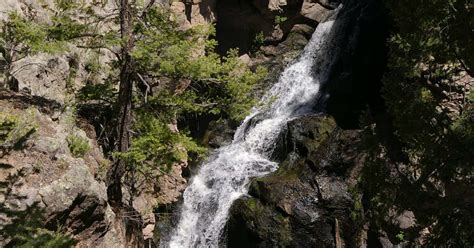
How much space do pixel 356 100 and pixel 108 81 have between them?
453 inches

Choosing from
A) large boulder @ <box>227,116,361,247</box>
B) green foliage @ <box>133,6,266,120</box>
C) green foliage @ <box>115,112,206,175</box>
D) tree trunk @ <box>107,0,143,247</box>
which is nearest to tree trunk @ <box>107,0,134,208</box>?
tree trunk @ <box>107,0,143,247</box>

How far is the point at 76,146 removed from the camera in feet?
29.3

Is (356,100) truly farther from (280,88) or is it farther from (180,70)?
(180,70)

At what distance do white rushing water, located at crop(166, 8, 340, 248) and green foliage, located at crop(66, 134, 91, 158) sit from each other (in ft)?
26.6

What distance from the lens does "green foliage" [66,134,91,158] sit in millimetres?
8930

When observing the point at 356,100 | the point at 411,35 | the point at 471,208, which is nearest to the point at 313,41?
the point at 356,100

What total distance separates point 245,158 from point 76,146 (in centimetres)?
1036

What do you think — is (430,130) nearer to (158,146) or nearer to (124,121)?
(158,146)

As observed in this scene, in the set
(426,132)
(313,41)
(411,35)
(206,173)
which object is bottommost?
(206,173)

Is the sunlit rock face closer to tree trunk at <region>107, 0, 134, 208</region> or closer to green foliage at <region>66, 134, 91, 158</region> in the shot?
tree trunk at <region>107, 0, 134, 208</region>

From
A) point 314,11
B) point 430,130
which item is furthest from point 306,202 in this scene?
point 314,11

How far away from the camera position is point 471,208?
7547 mm

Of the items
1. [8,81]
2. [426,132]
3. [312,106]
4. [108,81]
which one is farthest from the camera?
[312,106]

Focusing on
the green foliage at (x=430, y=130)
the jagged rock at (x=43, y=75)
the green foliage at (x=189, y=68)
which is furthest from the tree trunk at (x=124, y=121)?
the green foliage at (x=430, y=130)
